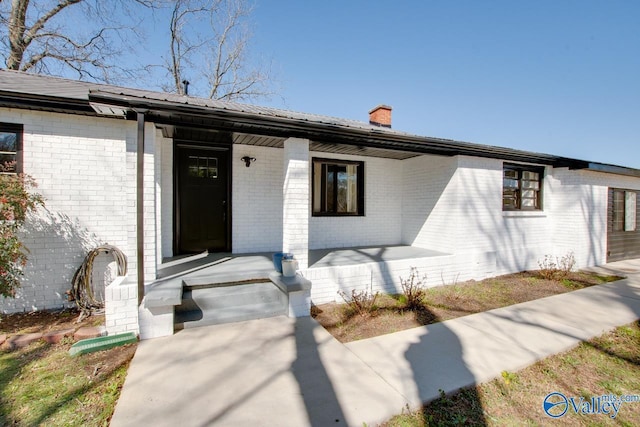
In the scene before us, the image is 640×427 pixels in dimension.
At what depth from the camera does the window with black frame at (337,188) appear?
7152mm

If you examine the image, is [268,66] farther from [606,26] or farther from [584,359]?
[584,359]

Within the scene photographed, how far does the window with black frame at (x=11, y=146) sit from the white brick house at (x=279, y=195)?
3 centimetres

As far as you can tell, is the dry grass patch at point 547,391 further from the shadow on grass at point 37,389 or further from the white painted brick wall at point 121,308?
the white painted brick wall at point 121,308

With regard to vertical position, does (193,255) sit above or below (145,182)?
below

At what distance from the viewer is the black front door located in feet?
19.1

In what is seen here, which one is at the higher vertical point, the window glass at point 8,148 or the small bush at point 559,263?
the window glass at point 8,148

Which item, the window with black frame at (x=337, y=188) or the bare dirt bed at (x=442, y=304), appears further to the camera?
the window with black frame at (x=337, y=188)

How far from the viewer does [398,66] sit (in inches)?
418

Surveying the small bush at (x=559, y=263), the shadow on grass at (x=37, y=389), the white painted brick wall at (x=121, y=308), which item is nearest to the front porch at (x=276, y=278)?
the white painted brick wall at (x=121, y=308)

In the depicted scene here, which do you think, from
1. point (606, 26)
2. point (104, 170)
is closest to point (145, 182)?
point (104, 170)

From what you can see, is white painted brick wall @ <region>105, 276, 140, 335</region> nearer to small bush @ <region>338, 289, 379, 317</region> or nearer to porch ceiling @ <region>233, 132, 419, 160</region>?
porch ceiling @ <region>233, 132, 419, 160</region>

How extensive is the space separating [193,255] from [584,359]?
6.06 m

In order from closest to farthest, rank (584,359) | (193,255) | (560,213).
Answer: (584,359)
(193,255)
(560,213)

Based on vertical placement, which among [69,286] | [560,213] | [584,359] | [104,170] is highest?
[104,170]
